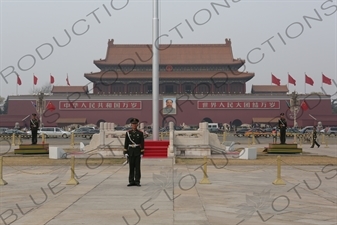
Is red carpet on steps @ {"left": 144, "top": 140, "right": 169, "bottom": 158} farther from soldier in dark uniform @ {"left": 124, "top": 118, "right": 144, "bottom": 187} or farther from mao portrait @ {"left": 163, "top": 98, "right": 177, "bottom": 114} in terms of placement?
mao portrait @ {"left": 163, "top": 98, "right": 177, "bottom": 114}

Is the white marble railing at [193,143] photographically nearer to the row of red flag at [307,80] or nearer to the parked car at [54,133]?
the parked car at [54,133]

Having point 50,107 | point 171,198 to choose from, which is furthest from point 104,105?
point 171,198

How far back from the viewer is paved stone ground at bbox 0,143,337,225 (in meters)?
6.51

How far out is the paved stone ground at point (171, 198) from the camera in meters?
6.51

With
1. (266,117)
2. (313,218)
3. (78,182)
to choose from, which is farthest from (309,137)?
(313,218)

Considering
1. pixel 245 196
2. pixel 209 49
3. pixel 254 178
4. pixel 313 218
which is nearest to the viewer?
pixel 313 218

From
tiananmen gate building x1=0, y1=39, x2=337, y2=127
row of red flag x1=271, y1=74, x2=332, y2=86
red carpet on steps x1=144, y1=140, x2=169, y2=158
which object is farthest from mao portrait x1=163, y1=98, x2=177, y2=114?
red carpet on steps x1=144, y1=140, x2=169, y2=158

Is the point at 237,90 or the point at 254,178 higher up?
the point at 237,90

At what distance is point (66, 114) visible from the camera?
55000 millimetres

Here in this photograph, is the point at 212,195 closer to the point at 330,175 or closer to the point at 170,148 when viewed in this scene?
the point at 330,175

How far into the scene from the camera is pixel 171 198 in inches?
320

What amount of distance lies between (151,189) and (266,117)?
46384 mm

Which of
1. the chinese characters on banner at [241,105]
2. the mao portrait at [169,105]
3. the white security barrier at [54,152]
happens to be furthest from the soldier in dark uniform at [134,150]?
the chinese characters on banner at [241,105]

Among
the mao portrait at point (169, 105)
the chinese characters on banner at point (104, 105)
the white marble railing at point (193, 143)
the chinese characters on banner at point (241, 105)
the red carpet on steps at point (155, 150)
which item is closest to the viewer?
the red carpet on steps at point (155, 150)
